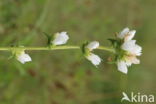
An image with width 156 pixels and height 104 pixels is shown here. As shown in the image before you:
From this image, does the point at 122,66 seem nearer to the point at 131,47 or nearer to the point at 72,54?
the point at 131,47

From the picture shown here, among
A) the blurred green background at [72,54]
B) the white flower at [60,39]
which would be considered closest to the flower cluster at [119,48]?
the white flower at [60,39]

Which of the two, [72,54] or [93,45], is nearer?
[93,45]

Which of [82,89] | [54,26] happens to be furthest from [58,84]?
[54,26]

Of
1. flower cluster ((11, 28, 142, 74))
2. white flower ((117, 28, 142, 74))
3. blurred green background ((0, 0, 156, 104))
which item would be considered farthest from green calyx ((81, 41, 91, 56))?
blurred green background ((0, 0, 156, 104))

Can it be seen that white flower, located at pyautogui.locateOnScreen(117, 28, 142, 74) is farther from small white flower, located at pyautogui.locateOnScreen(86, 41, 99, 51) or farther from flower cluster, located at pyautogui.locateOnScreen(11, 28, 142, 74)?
small white flower, located at pyautogui.locateOnScreen(86, 41, 99, 51)

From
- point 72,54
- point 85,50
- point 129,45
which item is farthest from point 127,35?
point 72,54

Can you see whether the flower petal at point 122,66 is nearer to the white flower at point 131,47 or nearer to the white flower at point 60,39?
the white flower at point 131,47

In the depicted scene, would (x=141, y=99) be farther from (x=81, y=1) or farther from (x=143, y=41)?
(x=81, y=1)
